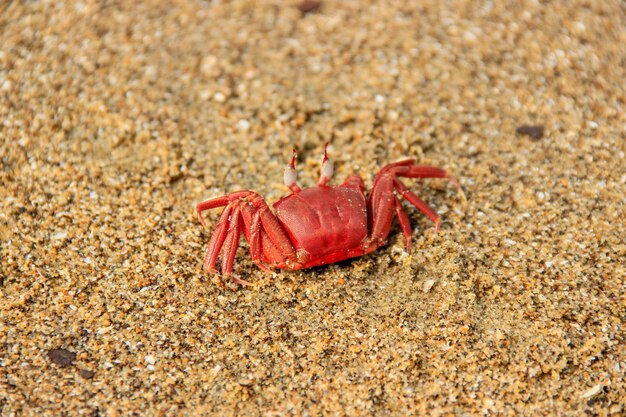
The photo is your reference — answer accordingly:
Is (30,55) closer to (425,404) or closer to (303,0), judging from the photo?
(303,0)

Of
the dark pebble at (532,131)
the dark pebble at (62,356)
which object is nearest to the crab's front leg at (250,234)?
the dark pebble at (62,356)

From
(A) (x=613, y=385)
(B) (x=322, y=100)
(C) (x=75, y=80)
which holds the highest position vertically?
(C) (x=75, y=80)

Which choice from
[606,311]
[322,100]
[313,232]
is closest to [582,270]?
[606,311]

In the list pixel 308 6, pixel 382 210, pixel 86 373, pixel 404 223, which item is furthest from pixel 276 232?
pixel 308 6

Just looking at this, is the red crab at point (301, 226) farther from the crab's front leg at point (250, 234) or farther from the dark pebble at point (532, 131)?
the dark pebble at point (532, 131)

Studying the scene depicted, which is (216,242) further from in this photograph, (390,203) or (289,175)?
(390,203)

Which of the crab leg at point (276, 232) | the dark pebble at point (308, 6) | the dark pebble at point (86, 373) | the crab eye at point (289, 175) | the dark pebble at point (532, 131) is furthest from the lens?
the dark pebble at point (308, 6)

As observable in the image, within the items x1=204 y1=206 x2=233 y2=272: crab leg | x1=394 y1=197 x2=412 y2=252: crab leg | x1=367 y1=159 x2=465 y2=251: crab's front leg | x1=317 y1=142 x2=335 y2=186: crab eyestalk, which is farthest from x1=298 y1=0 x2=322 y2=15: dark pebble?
x1=204 y1=206 x2=233 y2=272: crab leg
